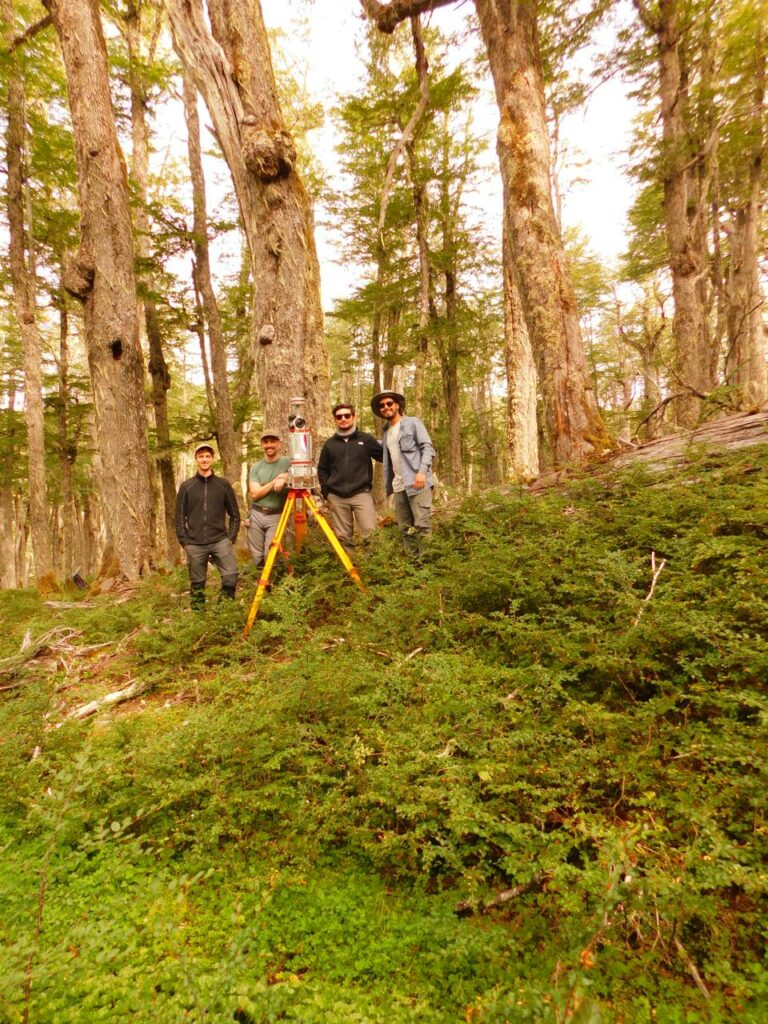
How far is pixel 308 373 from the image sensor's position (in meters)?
6.24

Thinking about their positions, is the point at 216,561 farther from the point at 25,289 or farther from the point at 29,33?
the point at 29,33

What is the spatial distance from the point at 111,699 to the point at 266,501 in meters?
2.54

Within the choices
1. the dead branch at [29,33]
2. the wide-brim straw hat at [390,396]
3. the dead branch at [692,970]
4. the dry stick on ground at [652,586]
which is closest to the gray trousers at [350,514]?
the wide-brim straw hat at [390,396]

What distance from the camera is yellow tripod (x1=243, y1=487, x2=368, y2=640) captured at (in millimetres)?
4727

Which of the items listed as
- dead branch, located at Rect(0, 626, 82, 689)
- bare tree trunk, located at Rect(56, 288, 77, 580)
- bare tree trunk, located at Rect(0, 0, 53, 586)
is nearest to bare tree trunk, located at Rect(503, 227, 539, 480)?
dead branch, located at Rect(0, 626, 82, 689)

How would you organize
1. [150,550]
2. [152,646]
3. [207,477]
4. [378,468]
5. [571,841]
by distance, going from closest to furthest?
[571,841] < [152,646] < [207,477] < [150,550] < [378,468]

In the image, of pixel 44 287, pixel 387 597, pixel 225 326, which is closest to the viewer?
pixel 387 597

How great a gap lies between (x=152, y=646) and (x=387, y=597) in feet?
8.03

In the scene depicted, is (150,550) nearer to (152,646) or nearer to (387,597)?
(152,646)

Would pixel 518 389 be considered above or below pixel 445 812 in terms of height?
above

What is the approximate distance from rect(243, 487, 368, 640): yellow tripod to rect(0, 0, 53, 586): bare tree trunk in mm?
7882

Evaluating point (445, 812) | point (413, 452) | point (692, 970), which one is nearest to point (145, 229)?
point (413, 452)

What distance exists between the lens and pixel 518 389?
8891 mm

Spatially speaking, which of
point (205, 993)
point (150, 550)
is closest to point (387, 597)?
point (205, 993)
